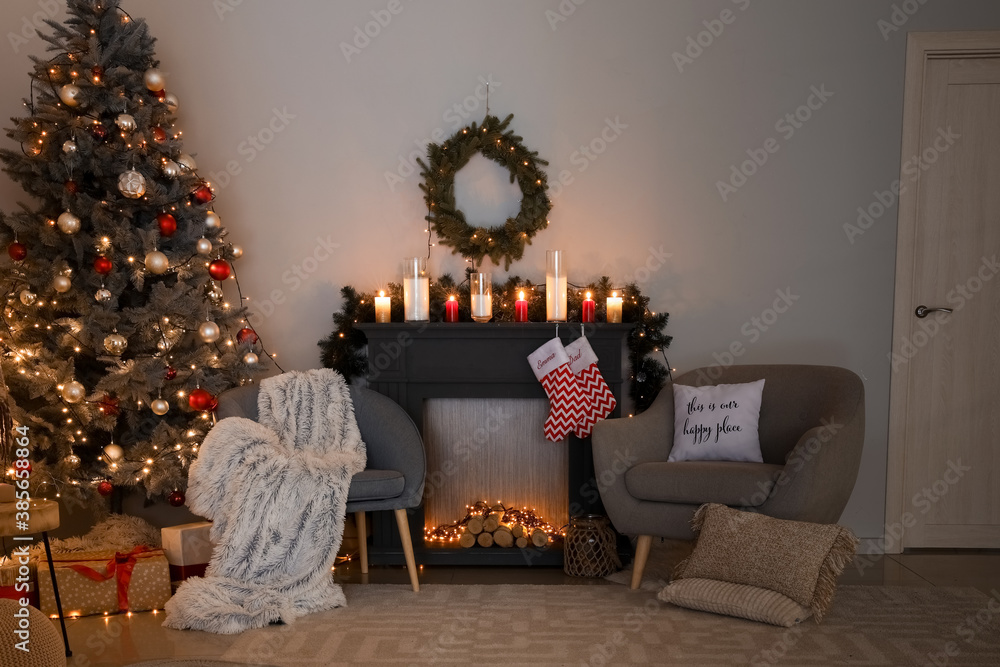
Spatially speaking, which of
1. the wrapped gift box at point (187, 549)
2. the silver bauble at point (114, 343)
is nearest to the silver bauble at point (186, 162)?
the silver bauble at point (114, 343)

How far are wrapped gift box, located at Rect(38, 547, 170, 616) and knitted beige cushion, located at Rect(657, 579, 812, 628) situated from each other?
1.80 m

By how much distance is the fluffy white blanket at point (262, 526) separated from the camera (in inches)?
104

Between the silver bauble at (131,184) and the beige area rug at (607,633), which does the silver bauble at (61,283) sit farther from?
the beige area rug at (607,633)

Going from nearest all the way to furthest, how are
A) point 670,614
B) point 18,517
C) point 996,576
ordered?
1. point 18,517
2. point 670,614
3. point 996,576

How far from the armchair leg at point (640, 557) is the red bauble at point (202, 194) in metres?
2.28

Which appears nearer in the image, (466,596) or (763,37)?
(466,596)

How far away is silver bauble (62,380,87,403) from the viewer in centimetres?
301

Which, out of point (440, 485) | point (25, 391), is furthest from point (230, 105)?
point (440, 485)

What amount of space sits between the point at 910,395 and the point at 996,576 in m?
0.83

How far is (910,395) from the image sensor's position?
142 inches

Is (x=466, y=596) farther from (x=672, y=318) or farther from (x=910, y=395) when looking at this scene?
(x=910, y=395)

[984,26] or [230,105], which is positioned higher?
[984,26]

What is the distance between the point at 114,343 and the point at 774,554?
2.55 meters

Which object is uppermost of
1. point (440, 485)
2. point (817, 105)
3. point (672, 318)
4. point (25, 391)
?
point (817, 105)
